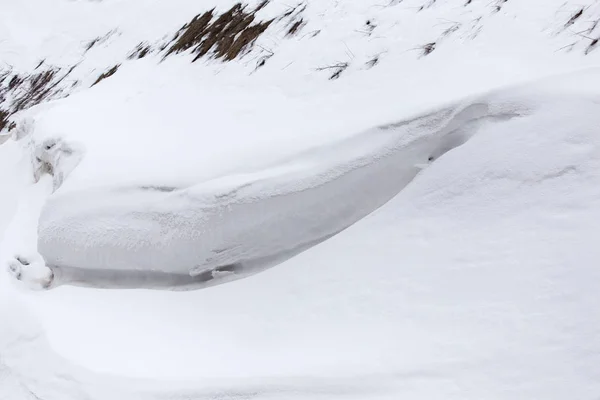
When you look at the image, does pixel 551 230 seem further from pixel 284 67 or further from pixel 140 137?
pixel 140 137

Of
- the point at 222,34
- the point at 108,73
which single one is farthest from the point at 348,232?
the point at 108,73

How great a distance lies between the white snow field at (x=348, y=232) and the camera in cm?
282

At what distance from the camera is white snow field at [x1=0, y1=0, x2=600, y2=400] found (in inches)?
111

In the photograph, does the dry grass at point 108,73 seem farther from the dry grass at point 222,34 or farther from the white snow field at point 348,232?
the white snow field at point 348,232

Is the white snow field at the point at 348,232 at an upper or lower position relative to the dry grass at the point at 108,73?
lower

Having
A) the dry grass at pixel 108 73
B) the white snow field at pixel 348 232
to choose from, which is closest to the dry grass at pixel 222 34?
the white snow field at pixel 348 232

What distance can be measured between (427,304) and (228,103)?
288 centimetres

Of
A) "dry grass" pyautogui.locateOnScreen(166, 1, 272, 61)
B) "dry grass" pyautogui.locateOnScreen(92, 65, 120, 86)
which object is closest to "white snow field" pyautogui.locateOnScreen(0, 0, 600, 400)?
"dry grass" pyautogui.locateOnScreen(166, 1, 272, 61)

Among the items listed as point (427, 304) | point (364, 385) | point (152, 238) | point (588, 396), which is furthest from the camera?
point (152, 238)

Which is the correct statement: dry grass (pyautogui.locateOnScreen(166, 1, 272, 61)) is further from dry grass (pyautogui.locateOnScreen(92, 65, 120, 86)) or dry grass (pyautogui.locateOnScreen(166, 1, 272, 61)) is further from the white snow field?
dry grass (pyautogui.locateOnScreen(92, 65, 120, 86))

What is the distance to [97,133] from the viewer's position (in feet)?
17.9

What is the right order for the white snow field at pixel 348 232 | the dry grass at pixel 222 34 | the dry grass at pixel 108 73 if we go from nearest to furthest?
the white snow field at pixel 348 232
the dry grass at pixel 222 34
the dry grass at pixel 108 73

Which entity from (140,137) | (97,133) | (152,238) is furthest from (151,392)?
(97,133)

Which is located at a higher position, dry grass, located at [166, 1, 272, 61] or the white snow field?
dry grass, located at [166, 1, 272, 61]
